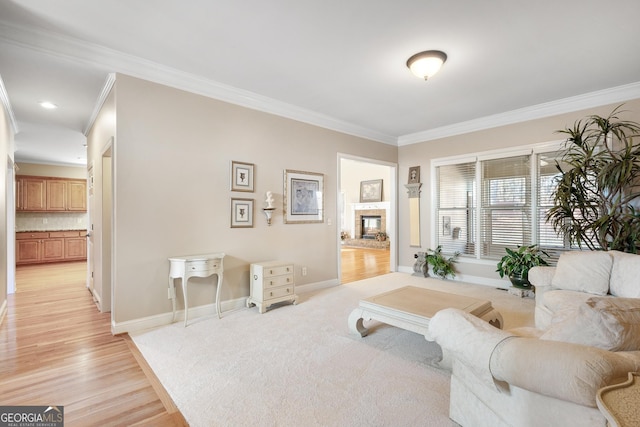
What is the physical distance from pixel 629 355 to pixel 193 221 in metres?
3.60

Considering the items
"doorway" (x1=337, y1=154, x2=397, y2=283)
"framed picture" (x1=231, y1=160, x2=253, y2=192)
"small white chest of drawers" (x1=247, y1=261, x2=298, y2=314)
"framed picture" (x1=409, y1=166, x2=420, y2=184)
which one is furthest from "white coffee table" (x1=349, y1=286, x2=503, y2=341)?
"doorway" (x1=337, y1=154, x2=397, y2=283)

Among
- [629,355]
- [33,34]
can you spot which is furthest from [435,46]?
[33,34]

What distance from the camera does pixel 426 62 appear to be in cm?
299

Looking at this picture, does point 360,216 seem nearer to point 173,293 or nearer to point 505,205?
point 505,205

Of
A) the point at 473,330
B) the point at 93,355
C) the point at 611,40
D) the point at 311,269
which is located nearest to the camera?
the point at 473,330

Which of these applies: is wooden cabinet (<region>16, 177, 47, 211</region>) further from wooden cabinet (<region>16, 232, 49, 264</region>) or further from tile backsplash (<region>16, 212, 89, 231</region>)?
wooden cabinet (<region>16, 232, 49, 264</region>)

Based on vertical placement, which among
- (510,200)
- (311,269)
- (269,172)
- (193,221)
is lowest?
(311,269)

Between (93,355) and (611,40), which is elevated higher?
(611,40)

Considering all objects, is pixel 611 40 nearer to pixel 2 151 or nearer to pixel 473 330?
pixel 473 330

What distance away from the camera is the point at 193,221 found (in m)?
3.48

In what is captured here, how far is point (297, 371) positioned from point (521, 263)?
3.89 m

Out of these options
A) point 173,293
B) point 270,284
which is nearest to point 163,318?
point 173,293

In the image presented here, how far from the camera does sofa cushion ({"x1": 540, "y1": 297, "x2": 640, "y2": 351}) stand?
112cm

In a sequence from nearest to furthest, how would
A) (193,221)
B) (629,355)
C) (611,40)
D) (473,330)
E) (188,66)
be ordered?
(629,355) → (473,330) → (611,40) → (188,66) → (193,221)
